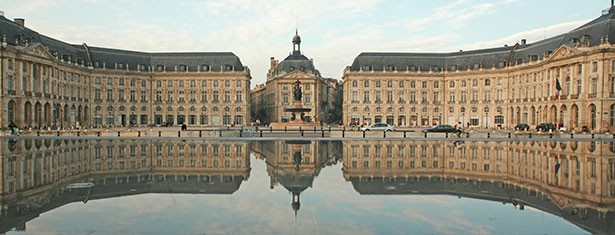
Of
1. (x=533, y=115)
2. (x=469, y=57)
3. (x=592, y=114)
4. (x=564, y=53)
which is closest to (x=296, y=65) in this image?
(x=469, y=57)

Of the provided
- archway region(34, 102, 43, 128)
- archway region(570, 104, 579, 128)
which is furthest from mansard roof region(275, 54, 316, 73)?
archway region(570, 104, 579, 128)

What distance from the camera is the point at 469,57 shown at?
9069 centimetres

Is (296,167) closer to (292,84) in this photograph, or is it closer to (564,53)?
(564,53)

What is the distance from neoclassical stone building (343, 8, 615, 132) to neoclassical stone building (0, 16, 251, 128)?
2545 centimetres

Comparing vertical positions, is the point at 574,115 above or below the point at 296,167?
above

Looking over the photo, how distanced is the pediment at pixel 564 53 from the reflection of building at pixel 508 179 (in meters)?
43.9

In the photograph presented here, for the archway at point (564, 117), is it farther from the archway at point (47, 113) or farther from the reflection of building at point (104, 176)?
the archway at point (47, 113)

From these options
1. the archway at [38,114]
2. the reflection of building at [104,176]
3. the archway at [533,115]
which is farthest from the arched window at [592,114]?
the archway at [38,114]

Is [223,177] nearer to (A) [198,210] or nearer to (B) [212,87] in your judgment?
(A) [198,210]

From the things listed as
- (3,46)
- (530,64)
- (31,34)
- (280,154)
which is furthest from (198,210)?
(530,64)

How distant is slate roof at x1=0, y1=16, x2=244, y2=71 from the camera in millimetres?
78250

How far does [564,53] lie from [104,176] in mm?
64884

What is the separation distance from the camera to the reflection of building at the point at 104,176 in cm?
1168

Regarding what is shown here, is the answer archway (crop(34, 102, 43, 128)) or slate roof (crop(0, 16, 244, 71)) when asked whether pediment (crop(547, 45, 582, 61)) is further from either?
archway (crop(34, 102, 43, 128))
